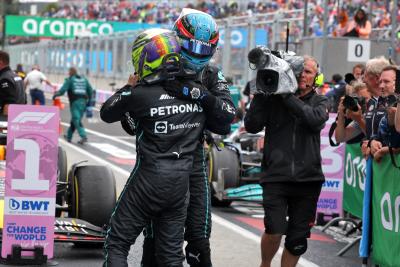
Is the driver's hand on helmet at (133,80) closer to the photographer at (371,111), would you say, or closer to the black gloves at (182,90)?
the black gloves at (182,90)

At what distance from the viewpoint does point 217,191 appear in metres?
12.1

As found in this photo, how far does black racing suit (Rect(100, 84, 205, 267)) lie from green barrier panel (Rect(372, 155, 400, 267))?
82.4 inches

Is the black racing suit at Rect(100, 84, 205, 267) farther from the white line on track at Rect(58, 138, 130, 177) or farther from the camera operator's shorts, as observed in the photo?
the white line on track at Rect(58, 138, 130, 177)

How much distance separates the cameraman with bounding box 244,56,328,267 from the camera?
22.8ft

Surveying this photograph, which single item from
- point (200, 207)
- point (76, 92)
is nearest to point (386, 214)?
point (200, 207)

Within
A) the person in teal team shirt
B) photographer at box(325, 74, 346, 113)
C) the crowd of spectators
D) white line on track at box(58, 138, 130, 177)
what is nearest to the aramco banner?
the crowd of spectators

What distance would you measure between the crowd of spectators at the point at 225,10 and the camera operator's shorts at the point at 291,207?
43.6 feet

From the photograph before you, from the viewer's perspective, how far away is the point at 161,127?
18.4 feet

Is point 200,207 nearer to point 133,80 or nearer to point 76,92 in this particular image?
point 133,80

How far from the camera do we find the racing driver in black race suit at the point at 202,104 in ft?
18.8

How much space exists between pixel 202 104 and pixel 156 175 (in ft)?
1.54

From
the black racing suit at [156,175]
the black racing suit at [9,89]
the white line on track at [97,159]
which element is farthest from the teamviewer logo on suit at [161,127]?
the white line on track at [97,159]

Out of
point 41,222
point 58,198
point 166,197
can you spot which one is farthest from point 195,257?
point 58,198

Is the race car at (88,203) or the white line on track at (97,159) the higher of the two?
the race car at (88,203)
